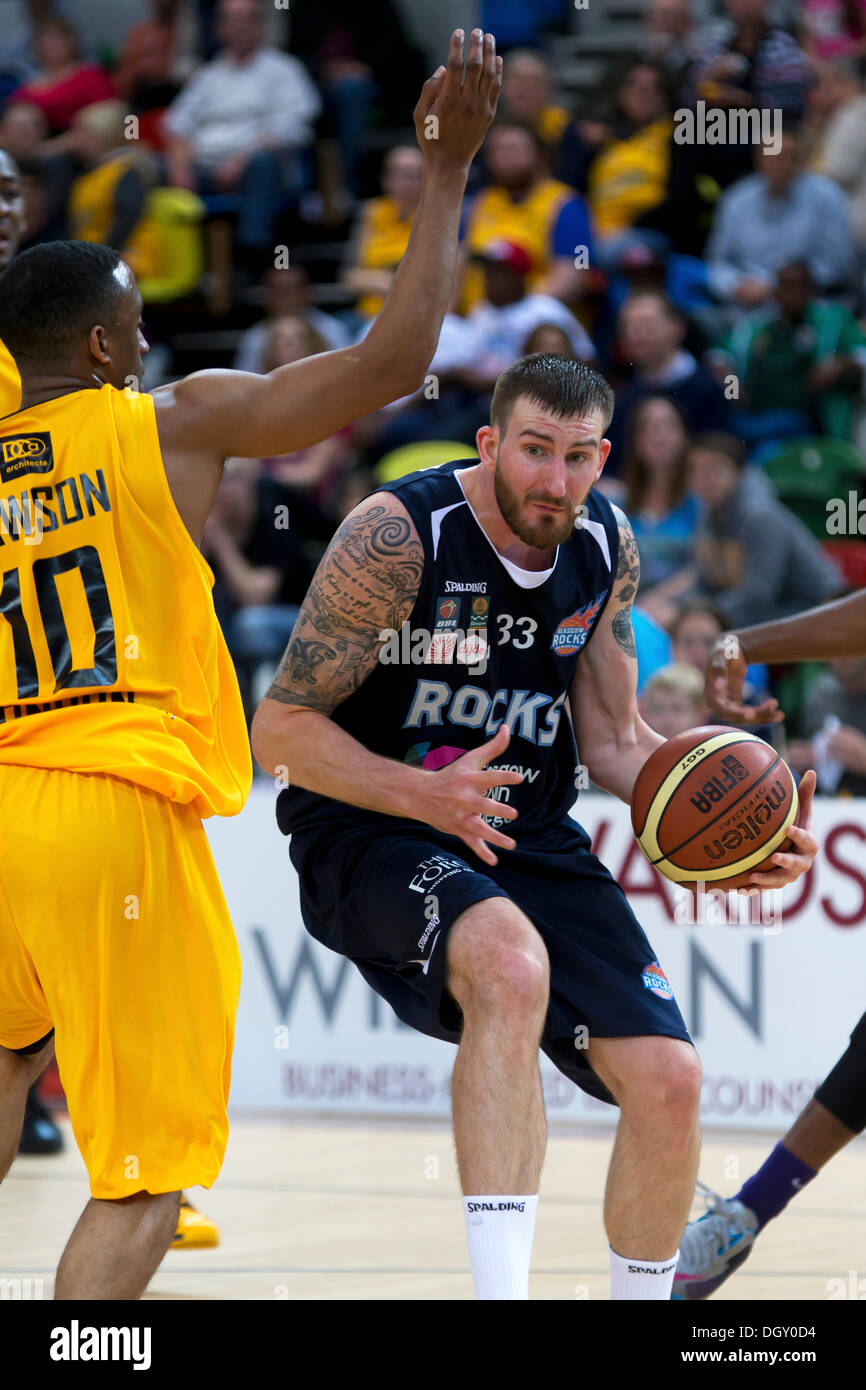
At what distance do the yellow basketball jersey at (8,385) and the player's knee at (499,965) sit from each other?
1.37 meters

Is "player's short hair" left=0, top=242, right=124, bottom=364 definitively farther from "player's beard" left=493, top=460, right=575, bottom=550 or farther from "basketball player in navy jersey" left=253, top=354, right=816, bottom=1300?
"player's beard" left=493, top=460, right=575, bottom=550

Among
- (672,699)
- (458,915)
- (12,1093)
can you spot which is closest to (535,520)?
(458,915)

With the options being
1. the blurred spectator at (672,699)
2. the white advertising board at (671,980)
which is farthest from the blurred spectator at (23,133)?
the blurred spectator at (672,699)

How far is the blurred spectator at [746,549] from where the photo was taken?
32.4 feet

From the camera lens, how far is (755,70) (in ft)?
39.7

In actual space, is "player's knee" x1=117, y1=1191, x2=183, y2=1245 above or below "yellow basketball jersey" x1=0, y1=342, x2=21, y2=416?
below

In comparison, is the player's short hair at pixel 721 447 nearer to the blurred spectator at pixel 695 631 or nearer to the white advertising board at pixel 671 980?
the blurred spectator at pixel 695 631

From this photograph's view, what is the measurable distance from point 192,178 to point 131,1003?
1164 cm

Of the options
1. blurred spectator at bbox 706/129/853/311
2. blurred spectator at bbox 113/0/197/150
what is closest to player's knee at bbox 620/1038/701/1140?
blurred spectator at bbox 706/129/853/311

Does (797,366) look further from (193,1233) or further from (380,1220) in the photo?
(193,1233)

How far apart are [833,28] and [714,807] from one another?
1063 cm

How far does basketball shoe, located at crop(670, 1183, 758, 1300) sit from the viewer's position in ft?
15.5

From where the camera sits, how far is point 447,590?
4242mm

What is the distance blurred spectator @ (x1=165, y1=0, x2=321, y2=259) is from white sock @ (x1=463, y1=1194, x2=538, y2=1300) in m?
11.0
